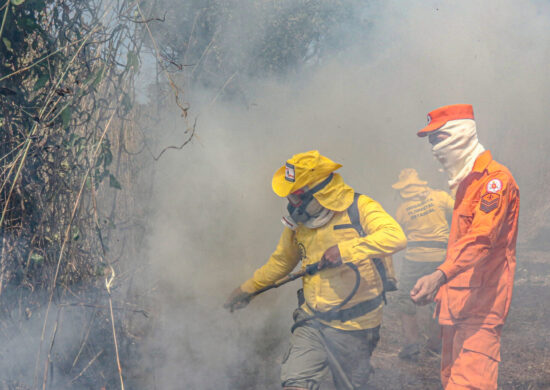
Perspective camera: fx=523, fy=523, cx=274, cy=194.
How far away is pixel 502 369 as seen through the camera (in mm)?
4359

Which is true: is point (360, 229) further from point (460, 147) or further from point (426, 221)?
point (426, 221)

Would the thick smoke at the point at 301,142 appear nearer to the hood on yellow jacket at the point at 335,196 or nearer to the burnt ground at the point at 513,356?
the burnt ground at the point at 513,356

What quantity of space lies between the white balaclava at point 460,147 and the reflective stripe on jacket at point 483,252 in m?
0.06

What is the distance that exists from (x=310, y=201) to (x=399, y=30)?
10.8 metres


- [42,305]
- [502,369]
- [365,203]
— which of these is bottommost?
[502,369]

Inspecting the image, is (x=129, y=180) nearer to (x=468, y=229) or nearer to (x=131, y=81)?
(x=131, y=81)

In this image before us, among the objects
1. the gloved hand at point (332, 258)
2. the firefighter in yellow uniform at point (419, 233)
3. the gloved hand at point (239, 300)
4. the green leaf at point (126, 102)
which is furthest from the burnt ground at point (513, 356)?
the green leaf at point (126, 102)

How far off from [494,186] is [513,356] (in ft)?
8.90

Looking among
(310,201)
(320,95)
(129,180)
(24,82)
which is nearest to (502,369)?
(310,201)

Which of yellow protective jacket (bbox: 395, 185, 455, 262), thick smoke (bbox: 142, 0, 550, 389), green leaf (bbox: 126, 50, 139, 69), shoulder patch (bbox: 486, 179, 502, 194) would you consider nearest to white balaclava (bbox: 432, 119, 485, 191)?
shoulder patch (bbox: 486, 179, 502, 194)

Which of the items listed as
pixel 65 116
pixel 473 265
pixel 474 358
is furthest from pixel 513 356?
pixel 65 116

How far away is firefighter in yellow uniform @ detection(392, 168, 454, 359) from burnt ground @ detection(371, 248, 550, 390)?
0.35m

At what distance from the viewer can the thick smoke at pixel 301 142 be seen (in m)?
4.98

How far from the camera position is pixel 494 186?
2641 mm
